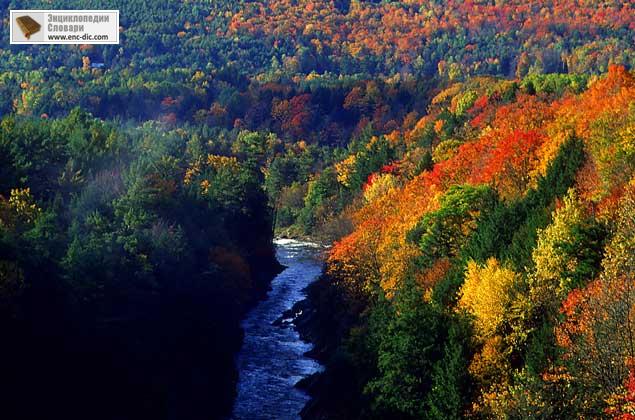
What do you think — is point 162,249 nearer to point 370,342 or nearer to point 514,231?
point 370,342

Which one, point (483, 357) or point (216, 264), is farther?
point (216, 264)

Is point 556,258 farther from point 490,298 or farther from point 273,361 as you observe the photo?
point 273,361

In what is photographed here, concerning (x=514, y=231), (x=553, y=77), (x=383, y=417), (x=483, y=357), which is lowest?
(x=383, y=417)

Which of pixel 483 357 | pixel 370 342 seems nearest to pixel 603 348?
pixel 483 357

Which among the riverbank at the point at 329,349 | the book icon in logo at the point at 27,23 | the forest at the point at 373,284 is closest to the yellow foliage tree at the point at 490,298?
the forest at the point at 373,284
